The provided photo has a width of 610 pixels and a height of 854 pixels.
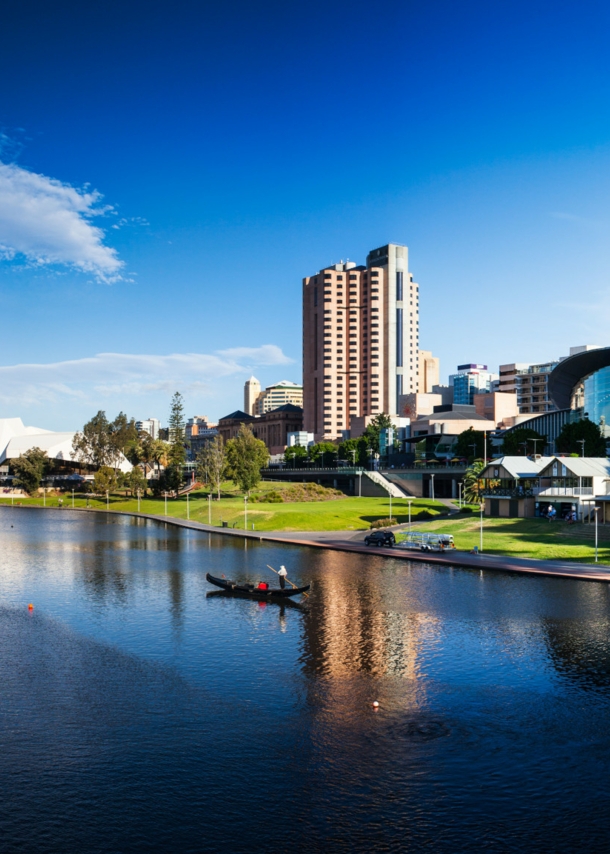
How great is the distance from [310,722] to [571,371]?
147 m

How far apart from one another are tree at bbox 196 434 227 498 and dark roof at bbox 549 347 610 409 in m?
73.6

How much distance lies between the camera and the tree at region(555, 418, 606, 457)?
427 feet

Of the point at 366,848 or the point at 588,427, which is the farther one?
the point at 588,427

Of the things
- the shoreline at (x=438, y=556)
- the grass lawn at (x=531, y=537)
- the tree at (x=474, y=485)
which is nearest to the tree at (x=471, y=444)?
the tree at (x=474, y=485)

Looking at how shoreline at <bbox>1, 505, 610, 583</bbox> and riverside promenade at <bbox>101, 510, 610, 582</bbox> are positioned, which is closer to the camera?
shoreline at <bbox>1, 505, 610, 583</bbox>

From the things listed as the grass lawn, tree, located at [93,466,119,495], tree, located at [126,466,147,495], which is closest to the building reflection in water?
the grass lawn

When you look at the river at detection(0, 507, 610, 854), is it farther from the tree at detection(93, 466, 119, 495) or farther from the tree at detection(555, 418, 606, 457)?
the tree at detection(93, 466, 119, 495)

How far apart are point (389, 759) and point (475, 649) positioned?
630 inches

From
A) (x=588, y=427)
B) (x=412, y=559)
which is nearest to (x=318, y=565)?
(x=412, y=559)

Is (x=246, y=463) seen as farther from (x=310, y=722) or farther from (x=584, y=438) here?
(x=310, y=722)

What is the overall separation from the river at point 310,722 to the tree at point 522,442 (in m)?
99.3

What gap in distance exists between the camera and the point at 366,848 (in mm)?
A: 22062

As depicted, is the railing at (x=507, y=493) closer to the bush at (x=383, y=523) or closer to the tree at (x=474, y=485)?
the tree at (x=474, y=485)

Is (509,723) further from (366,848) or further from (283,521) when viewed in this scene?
(283,521)
